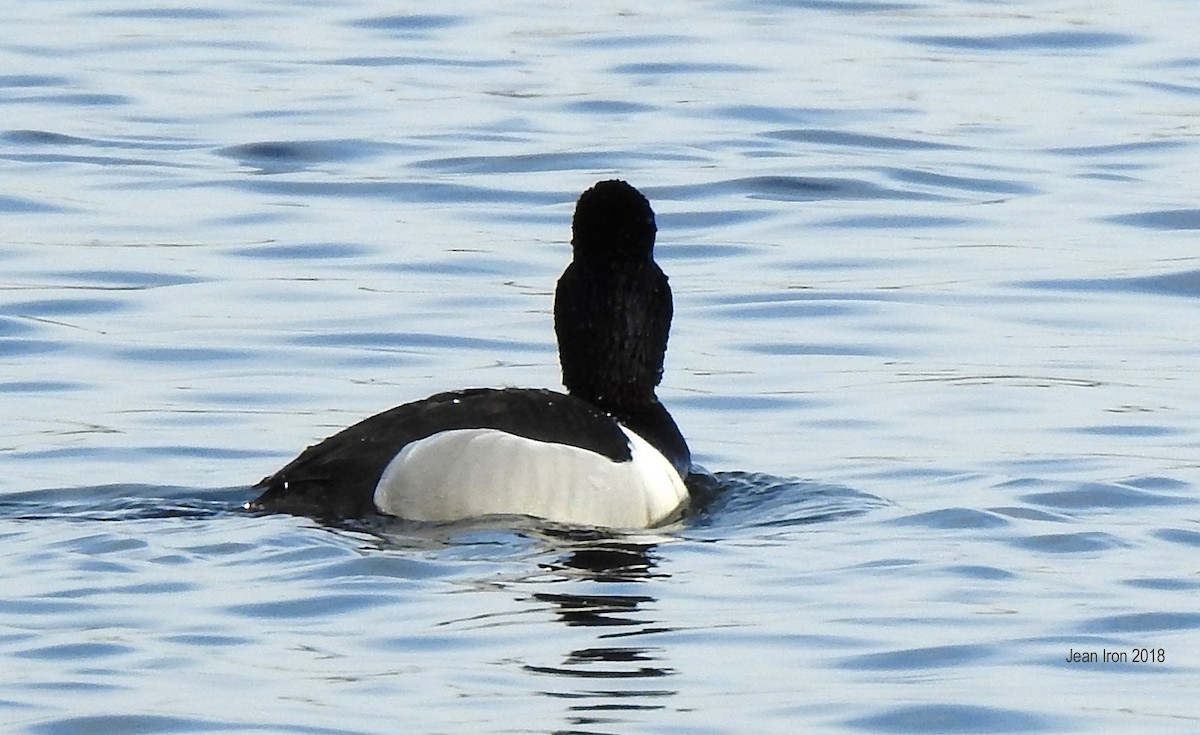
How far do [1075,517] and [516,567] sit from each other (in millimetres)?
2194

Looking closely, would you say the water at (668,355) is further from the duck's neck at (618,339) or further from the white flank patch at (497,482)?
the duck's neck at (618,339)

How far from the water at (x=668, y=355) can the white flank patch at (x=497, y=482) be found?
11 cm

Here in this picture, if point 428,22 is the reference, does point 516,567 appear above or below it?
below

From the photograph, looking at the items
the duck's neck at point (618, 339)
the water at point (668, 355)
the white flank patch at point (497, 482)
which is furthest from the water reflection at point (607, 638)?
the duck's neck at point (618, 339)

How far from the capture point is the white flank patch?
9750 millimetres

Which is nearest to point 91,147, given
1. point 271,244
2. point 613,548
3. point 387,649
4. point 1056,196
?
point 271,244

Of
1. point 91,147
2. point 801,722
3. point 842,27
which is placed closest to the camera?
point 801,722

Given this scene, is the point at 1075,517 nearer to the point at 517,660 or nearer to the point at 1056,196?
the point at 517,660

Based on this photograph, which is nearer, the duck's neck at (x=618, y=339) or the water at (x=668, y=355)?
the water at (x=668, y=355)

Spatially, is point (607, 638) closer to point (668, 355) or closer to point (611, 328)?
point (611, 328)

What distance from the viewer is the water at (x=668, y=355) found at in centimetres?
811

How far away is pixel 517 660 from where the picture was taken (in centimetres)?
815

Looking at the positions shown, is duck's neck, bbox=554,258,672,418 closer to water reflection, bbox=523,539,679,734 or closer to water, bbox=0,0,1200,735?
water, bbox=0,0,1200,735

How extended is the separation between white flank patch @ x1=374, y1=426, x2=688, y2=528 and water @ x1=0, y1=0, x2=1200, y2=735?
4.4 inches
